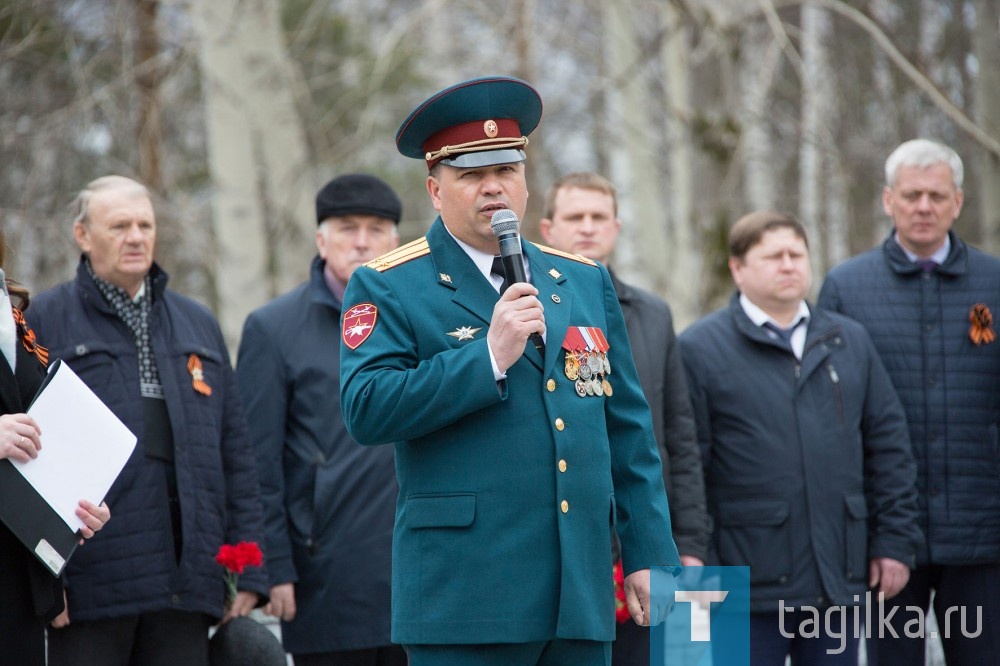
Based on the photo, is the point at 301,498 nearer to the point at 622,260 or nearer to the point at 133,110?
the point at 133,110

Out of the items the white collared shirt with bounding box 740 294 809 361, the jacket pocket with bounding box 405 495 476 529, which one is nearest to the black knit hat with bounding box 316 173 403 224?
the white collared shirt with bounding box 740 294 809 361

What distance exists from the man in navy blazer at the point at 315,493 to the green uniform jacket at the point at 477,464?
1.43m

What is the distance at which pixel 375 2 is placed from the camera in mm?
17234

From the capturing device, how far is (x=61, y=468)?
3.72m

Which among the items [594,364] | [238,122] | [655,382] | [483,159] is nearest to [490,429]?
[594,364]

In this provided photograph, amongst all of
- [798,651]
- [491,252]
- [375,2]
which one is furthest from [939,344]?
[375,2]

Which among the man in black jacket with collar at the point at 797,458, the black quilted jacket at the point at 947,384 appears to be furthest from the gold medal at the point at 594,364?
the black quilted jacket at the point at 947,384

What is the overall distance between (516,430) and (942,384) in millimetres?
2648

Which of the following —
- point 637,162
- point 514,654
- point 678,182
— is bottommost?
point 514,654

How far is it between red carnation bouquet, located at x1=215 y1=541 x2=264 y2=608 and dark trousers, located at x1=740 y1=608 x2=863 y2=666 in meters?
1.83

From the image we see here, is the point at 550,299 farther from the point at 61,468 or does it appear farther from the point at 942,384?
the point at 942,384

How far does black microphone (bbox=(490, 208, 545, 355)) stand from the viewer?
3070 mm

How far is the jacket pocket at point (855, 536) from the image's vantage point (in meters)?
4.91
